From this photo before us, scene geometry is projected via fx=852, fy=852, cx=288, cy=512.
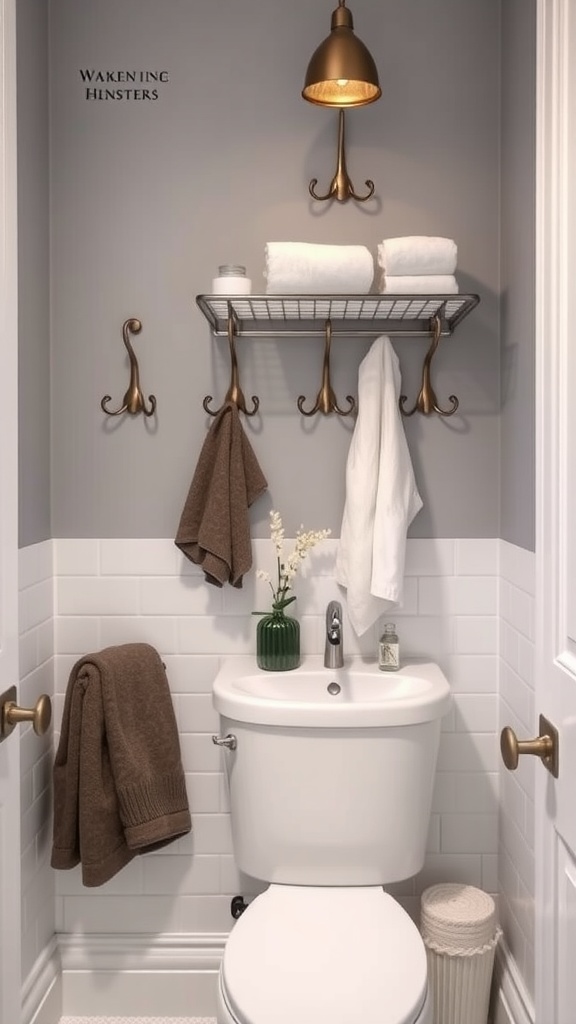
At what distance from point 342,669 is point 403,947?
0.58m

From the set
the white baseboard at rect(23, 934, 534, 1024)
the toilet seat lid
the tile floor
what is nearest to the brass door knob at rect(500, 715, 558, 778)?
the toilet seat lid

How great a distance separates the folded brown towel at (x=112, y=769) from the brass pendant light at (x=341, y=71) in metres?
1.22

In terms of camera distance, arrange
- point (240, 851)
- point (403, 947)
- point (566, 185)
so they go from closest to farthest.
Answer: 1. point (566, 185)
2. point (403, 947)
3. point (240, 851)

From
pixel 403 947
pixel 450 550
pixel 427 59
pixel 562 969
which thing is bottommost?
pixel 403 947

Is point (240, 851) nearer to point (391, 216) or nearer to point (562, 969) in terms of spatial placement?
point (562, 969)

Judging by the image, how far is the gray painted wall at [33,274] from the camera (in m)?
1.74

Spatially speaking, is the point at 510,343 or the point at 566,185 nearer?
the point at 566,185

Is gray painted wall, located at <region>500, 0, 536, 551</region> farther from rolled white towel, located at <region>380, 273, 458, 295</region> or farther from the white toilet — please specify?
the white toilet

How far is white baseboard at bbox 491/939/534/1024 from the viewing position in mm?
1684

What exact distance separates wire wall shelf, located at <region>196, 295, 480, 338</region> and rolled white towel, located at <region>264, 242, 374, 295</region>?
1.0 inches

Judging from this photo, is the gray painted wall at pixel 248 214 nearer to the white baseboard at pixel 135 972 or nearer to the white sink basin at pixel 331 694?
the white sink basin at pixel 331 694

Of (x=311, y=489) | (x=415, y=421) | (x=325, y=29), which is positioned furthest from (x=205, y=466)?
(x=325, y=29)

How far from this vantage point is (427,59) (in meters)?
1.88

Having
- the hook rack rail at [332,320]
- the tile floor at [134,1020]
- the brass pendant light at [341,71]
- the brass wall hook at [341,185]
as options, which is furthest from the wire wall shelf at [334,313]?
the tile floor at [134,1020]
